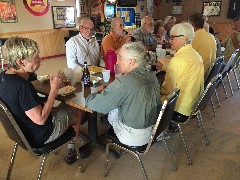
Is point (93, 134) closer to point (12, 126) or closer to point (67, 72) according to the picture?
point (67, 72)

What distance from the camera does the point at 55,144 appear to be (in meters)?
1.62

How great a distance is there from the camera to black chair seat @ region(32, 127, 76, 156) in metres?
1.56

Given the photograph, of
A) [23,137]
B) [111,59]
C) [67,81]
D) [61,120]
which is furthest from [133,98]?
[111,59]

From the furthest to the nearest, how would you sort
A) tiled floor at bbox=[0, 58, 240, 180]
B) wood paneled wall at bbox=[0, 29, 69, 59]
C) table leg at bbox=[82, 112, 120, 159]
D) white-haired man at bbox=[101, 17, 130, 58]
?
1. wood paneled wall at bbox=[0, 29, 69, 59]
2. white-haired man at bbox=[101, 17, 130, 58]
3. table leg at bbox=[82, 112, 120, 159]
4. tiled floor at bbox=[0, 58, 240, 180]

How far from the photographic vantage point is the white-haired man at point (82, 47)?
2832mm

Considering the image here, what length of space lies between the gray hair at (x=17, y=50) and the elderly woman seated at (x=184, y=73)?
113cm

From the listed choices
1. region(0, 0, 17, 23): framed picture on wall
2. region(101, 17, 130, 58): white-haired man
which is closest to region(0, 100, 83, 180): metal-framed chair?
region(101, 17, 130, 58): white-haired man

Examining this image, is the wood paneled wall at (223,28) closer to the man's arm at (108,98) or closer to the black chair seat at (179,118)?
the black chair seat at (179,118)

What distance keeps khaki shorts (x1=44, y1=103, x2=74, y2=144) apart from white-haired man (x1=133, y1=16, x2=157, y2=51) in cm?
238

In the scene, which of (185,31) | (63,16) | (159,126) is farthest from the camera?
(63,16)

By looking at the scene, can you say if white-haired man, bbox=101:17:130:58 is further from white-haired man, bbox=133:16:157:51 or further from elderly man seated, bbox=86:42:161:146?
elderly man seated, bbox=86:42:161:146

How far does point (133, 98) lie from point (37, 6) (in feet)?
19.1

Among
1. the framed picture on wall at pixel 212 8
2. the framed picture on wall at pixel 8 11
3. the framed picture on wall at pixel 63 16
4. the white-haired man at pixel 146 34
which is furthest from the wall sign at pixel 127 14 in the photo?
the white-haired man at pixel 146 34

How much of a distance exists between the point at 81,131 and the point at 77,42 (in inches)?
43.3
